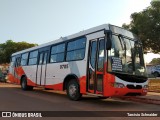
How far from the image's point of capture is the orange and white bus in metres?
11.0

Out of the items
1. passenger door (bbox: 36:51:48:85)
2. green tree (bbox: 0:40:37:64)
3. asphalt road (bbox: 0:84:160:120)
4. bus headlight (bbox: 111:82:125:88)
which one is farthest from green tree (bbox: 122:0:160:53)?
green tree (bbox: 0:40:37:64)

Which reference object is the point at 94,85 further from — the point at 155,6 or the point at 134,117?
the point at 155,6

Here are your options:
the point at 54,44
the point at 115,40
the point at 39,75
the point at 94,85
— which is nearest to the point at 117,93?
the point at 94,85

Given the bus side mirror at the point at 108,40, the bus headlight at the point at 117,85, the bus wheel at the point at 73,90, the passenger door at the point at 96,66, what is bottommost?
the bus wheel at the point at 73,90

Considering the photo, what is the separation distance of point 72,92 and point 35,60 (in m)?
6.00

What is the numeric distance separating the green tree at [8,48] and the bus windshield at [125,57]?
207 ft

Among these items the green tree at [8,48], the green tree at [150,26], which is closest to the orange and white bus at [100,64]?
the green tree at [150,26]

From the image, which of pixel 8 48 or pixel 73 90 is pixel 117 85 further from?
pixel 8 48

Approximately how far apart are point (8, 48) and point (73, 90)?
210ft

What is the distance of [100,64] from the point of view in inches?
448

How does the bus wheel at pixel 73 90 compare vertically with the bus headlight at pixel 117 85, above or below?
below

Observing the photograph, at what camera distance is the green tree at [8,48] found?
7219cm

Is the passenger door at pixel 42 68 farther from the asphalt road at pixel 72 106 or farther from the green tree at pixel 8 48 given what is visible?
the green tree at pixel 8 48

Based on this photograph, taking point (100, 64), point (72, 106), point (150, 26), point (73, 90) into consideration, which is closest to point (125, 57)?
point (100, 64)
